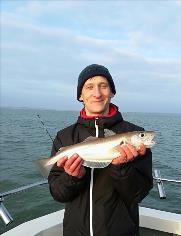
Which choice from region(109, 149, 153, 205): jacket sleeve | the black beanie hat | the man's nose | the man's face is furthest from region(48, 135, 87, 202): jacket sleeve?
the black beanie hat

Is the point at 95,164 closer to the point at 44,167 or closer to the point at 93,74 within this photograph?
the point at 44,167

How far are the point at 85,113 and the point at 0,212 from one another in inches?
61.5

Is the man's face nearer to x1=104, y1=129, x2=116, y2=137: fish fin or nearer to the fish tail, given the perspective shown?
x1=104, y1=129, x2=116, y2=137: fish fin

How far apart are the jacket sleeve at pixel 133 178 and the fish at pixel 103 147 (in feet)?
0.46

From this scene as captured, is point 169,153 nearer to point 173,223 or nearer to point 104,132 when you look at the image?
point 173,223

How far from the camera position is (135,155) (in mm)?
3170

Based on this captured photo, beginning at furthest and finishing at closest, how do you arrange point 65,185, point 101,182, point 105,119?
point 105,119 < point 101,182 < point 65,185

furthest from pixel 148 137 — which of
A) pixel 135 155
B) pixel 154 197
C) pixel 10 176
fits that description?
pixel 10 176

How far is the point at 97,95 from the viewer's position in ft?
11.3

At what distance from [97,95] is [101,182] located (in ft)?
2.74

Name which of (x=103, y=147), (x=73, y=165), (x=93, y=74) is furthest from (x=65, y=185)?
(x=93, y=74)

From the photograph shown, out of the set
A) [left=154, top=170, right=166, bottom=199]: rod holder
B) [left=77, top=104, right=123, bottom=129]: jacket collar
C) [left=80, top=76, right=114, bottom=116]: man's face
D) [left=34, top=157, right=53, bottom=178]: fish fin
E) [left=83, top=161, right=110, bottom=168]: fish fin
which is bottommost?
[left=154, top=170, right=166, bottom=199]: rod holder

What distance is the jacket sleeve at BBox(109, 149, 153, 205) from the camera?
312 centimetres

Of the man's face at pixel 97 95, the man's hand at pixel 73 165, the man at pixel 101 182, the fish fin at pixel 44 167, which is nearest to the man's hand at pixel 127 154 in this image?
the man at pixel 101 182
